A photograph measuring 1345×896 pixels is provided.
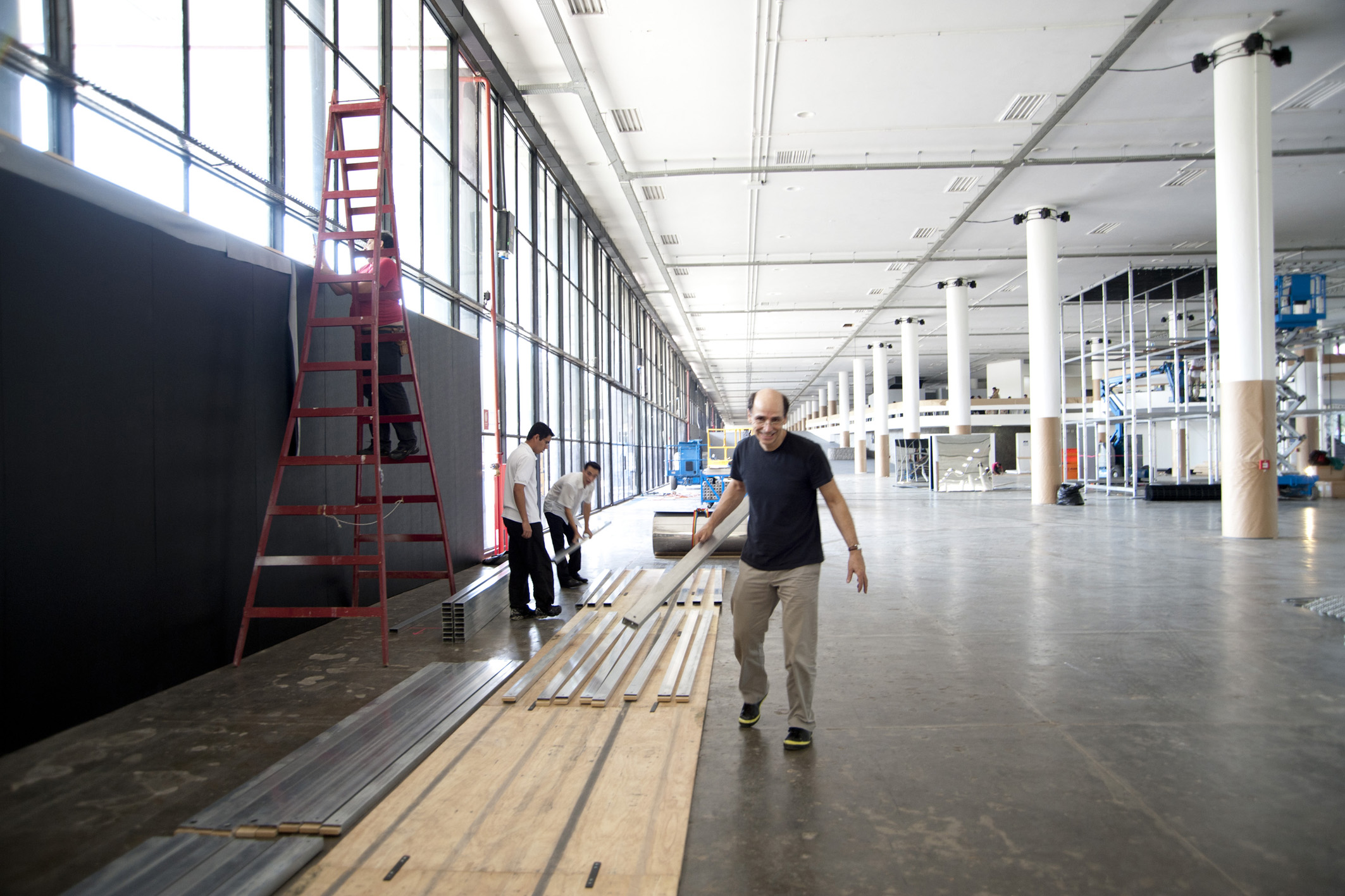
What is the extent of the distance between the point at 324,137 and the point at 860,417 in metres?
41.5

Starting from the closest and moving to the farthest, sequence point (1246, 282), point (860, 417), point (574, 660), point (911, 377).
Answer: point (574, 660) < point (1246, 282) < point (911, 377) < point (860, 417)

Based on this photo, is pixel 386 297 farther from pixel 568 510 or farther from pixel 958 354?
pixel 958 354

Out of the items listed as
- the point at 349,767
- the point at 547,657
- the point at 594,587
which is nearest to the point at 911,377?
the point at 594,587

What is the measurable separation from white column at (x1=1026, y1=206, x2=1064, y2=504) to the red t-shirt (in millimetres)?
16225

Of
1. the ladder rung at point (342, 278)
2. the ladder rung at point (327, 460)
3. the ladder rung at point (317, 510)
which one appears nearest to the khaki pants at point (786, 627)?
the ladder rung at point (317, 510)

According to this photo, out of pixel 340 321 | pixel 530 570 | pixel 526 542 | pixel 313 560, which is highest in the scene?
pixel 340 321

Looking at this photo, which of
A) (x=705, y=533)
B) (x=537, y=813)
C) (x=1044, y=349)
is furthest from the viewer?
(x=1044, y=349)

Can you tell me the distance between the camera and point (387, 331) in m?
6.26

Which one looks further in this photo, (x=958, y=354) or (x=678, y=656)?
(x=958, y=354)

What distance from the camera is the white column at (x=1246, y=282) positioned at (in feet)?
35.9

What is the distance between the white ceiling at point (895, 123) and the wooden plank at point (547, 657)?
7.79 metres

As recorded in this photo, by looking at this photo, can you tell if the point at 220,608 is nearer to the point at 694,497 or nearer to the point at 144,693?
the point at 144,693

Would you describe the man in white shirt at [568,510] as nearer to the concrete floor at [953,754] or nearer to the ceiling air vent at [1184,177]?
the concrete floor at [953,754]

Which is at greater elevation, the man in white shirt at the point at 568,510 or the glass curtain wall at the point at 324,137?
the glass curtain wall at the point at 324,137
